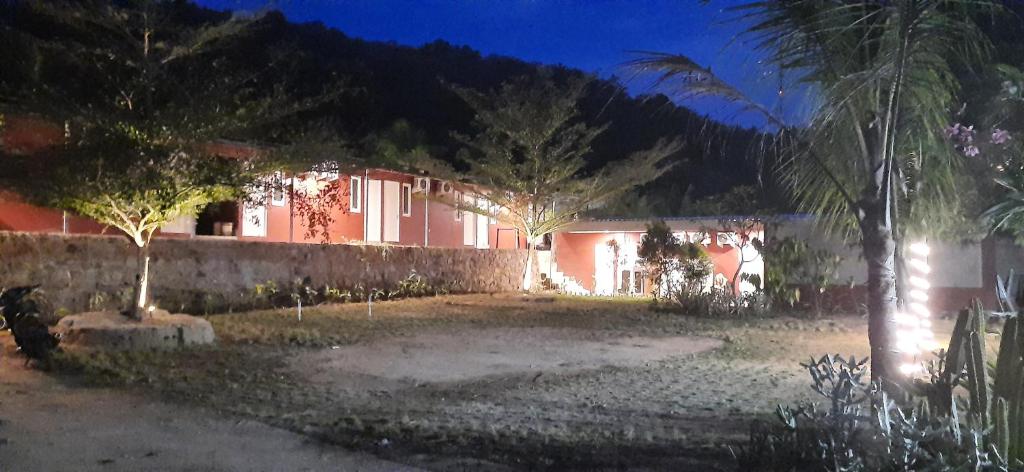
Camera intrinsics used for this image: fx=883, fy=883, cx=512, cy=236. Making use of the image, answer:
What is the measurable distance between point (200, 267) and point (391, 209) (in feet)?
29.9

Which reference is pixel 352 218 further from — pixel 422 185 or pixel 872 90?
pixel 872 90

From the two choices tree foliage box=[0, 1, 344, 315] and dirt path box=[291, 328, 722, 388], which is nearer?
dirt path box=[291, 328, 722, 388]

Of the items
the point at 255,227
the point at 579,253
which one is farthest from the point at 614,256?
the point at 255,227

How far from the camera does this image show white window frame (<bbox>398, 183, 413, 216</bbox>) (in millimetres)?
27156

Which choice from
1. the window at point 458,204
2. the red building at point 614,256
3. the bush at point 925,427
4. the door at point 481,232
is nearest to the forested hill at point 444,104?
the door at point 481,232

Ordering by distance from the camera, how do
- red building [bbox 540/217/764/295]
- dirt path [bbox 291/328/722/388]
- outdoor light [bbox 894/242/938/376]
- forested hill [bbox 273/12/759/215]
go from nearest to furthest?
outdoor light [bbox 894/242/938/376]
dirt path [bbox 291/328/722/388]
red building [bbox 540/217/764/295]
forested hill [bbox 273/12/759/215]

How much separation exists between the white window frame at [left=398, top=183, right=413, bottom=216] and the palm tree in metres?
20.0

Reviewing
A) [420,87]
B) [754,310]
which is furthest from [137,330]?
[420,87]

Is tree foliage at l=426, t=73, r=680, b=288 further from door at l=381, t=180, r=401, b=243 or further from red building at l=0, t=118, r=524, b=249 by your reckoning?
door at l=381, t=180, r=401, b=243

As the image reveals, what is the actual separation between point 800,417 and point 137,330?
9.65 metres

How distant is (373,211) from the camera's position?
1027 inches

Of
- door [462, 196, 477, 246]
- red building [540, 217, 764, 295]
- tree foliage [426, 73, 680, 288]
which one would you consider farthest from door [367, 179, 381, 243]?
red building [540, 217, 764, 295]

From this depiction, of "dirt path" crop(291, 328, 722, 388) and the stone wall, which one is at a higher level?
the stone wall

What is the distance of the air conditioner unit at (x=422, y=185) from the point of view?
27359 mm
